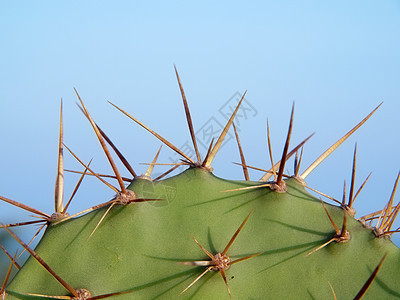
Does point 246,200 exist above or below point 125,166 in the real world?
below

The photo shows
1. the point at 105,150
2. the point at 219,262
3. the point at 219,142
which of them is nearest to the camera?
the point at 219,262

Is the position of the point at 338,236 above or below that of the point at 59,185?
below

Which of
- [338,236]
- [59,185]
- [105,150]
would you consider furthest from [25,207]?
[338,236]

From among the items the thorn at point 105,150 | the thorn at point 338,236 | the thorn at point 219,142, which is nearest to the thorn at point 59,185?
the thorn at point 105,150

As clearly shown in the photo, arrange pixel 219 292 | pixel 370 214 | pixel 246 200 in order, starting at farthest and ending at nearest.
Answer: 1. pixel 370 214
2. pixel 246 200
3. pixel 219 292

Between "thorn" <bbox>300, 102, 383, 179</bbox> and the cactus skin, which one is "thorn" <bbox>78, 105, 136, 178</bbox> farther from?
"thorn" <bbox>300, 102, 383, 179</bbox>

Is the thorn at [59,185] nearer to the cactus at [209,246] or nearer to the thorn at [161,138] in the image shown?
the cactus at [209,246]

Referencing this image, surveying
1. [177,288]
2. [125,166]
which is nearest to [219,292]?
[177,288]

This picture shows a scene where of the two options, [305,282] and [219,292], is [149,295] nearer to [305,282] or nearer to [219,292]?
[219,292]

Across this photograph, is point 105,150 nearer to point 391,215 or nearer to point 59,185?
point 59,185
